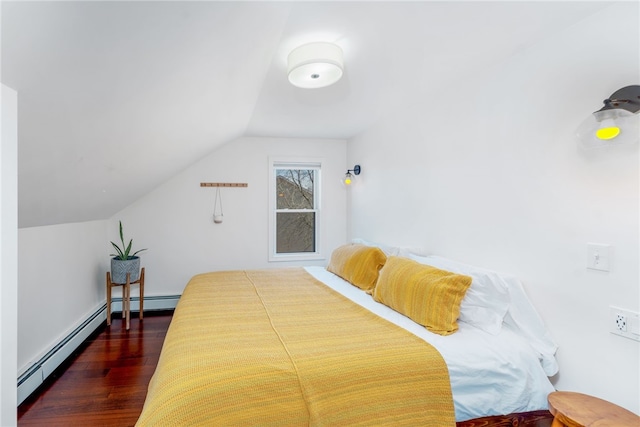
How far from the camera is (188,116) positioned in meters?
2.34

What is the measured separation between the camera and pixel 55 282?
2.69 m

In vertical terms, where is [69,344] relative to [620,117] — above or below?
below

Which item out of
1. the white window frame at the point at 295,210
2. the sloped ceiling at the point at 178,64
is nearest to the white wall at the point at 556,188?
the sloped ceiling at the point at 178,64

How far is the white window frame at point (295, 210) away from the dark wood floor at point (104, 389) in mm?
1660

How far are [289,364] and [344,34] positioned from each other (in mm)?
1616

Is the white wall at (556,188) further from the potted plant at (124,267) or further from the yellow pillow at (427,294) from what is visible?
the potted plant at (124,267)

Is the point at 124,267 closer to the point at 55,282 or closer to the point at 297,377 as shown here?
the point at 55,282

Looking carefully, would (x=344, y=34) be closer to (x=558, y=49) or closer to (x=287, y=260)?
(x=558, y=49)

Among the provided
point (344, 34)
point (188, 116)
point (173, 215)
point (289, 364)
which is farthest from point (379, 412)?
point (173, 215)

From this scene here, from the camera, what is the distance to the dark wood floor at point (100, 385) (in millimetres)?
2006

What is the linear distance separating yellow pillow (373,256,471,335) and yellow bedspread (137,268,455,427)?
228 mm

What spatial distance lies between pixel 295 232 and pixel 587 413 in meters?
3.54

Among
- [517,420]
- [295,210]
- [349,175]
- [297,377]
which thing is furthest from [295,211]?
[517,420]

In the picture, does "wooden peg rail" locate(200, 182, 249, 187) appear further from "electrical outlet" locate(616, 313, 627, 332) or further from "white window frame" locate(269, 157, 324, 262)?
"electrical outlet" locate(616, 313, 627, 332)
